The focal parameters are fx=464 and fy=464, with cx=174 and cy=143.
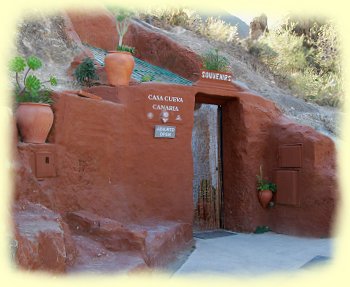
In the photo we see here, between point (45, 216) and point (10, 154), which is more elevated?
point (10, 154)

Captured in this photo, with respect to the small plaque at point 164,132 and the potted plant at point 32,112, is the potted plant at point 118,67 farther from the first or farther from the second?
the potted plant at point 32,112

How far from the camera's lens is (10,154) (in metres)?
5.15

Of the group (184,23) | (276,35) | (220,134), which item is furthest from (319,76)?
(220,134)

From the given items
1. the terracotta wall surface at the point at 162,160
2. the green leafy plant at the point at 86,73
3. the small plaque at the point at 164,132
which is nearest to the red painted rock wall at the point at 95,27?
the green leafy plant at the point at 86,73

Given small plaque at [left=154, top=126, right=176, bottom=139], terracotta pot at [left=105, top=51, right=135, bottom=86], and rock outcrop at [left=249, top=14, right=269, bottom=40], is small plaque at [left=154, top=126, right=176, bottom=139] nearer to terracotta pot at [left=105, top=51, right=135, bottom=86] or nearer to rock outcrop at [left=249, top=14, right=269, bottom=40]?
terracotta pot at [left=105, top=51, right=135, bottom=86]

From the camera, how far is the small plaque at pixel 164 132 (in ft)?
26.5

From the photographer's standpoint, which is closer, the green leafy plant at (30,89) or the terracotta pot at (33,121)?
the terracotta pot at (33,121)

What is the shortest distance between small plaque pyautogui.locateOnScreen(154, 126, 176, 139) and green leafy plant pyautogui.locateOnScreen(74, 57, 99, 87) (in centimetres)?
182

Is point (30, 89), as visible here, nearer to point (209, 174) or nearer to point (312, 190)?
point (209, 174)

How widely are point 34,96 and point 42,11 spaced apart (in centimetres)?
453

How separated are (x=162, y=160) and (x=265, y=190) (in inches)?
96.7

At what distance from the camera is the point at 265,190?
9344mm

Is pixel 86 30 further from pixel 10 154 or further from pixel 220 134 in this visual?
pixel 10 154

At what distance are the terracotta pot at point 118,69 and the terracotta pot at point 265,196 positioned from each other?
11.7 feet
